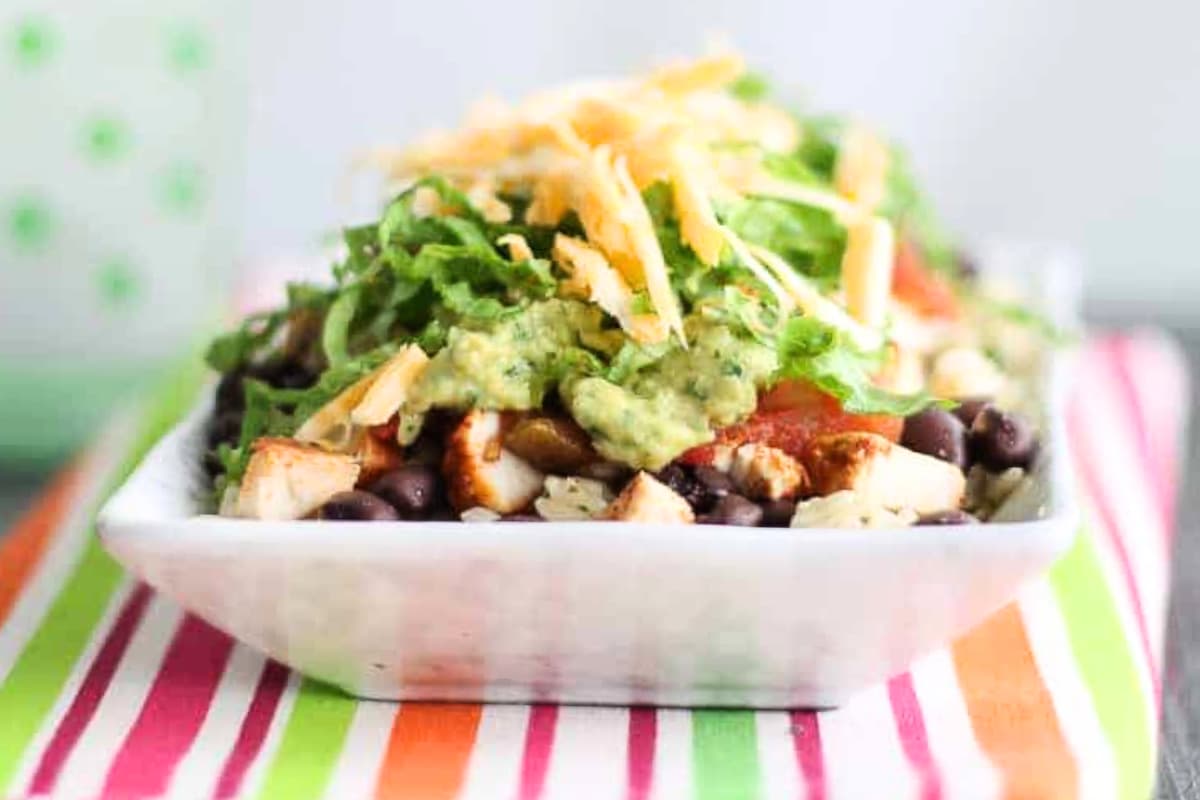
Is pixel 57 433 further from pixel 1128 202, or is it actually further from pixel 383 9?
pixel 1128 202

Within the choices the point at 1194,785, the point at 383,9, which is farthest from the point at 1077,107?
the point at 1194,785

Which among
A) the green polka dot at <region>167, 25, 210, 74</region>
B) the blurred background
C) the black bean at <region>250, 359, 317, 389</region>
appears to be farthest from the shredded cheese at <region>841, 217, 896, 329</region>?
the blurred background

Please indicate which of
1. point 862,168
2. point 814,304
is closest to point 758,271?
point 814,304

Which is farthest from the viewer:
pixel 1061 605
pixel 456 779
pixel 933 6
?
pixel 933 6

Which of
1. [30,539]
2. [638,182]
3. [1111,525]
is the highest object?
[638,182]

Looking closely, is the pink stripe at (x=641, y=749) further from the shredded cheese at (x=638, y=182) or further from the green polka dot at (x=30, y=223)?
the green polka dot at (x=30, y=223)

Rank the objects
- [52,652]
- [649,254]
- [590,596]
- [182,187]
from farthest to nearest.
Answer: [182,187], [52,652], [649,254], [590,596]

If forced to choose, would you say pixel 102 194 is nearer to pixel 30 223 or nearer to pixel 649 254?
pixel 30 223
